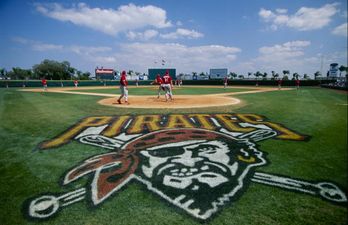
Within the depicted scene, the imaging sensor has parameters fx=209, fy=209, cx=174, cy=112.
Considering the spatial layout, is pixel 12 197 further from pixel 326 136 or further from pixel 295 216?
pixel 326 136

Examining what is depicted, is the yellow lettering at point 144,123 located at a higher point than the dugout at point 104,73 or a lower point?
lower

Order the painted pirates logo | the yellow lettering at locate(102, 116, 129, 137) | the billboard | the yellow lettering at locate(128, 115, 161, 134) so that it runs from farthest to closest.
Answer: the billboard, the yellow lettering at locate(128, 115, 161, 134), the yellow lettering at locate(102, 116, 129, 137), the painted pirates logo

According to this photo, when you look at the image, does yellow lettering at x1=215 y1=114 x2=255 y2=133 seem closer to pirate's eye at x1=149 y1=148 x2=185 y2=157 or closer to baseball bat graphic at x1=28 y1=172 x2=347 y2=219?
pirate's eye at x1=149 y1=148 x2=185 y2=157

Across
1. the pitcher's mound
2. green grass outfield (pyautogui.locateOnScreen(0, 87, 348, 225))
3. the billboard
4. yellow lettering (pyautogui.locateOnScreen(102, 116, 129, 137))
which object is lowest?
green grass outfield (pyautogui.locateOnScreen(0, 87, 348, 225))

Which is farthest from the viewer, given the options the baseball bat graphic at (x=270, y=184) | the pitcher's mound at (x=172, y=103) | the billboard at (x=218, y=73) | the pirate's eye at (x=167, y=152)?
the billboard at (x=218, y=73)

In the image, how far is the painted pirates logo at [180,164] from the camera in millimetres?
3094

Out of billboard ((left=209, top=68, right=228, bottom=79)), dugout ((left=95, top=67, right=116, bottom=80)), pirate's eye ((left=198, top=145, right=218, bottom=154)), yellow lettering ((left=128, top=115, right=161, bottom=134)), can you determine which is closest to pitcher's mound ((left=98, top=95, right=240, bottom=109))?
yellow lettering ((left=128, top=115, right=161, bottom=134))

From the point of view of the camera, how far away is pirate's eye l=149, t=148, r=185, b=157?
15.6ft

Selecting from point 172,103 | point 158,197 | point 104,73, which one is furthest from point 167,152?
point 104,73

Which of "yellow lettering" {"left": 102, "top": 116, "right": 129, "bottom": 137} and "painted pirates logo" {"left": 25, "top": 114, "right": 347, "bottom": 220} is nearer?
"painted pirates logo" {"left": 25, "top": 114, "right": 347, "bottom": 220}

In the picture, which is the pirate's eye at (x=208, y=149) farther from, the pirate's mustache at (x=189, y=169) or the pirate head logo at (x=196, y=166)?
the pirate's mustache at (x=189, y=169)

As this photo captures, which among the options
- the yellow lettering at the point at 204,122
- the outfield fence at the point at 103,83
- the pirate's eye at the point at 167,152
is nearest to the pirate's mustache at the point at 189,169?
the pirate's eye at the point at 167,152

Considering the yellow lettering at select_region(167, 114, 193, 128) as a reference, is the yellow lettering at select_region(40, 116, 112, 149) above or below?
below

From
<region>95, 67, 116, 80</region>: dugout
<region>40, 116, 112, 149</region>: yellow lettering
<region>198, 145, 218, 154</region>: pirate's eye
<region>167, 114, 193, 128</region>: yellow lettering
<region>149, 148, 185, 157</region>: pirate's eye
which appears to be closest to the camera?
<region>149, 148, 185, 157</region>: pirate's eye
